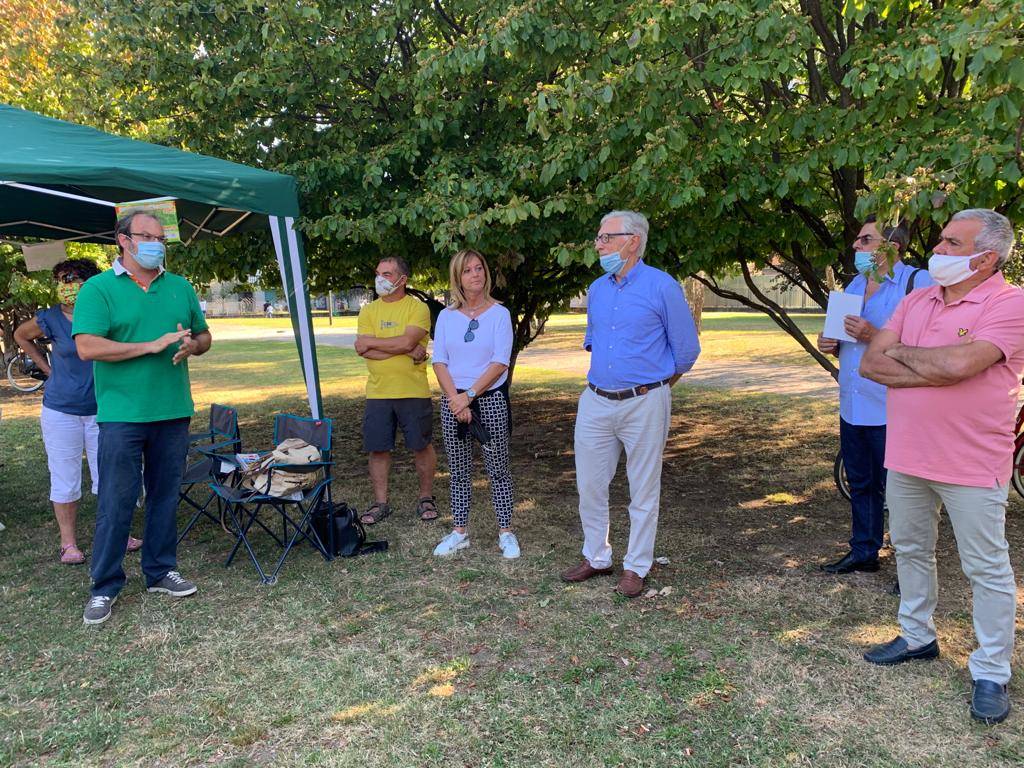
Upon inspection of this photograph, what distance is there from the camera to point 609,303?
12.3ft

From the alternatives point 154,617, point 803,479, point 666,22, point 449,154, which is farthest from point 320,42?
point 803,479

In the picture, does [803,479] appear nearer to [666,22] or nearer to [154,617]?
[666,22]

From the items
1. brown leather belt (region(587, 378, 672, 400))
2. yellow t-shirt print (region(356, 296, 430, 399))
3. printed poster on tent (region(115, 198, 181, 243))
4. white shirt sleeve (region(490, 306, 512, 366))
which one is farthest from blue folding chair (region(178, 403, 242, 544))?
brown leather belt (region(587, 378, 672, 400))

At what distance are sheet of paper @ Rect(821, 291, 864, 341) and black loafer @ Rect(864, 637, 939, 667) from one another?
141cm

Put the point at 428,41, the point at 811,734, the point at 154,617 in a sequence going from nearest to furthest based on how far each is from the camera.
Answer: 1. the point at 811,734
2. the point at 154,617
3. the point at 428,41

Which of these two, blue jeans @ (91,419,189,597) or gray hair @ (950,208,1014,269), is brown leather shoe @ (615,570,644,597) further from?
blue jeans @ (91,419,189,597)

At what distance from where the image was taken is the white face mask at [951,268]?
2.65m

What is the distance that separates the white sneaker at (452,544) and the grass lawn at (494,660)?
0.11 m

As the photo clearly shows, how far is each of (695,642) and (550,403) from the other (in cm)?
767

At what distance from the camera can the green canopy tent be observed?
391 centimetres

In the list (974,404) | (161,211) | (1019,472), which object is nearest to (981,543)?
(974,404)

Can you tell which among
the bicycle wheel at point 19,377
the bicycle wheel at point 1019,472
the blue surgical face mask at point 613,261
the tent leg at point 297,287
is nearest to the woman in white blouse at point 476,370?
the blue surgical face mask at point 613,261

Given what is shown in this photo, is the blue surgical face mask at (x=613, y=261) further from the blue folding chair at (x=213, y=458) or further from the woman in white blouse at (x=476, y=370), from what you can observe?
the blue folding chair at (x=213, y=458)

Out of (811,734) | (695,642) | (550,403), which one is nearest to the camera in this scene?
(811,734)
